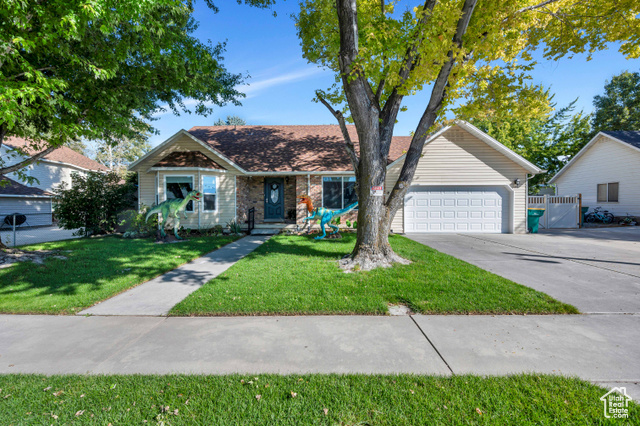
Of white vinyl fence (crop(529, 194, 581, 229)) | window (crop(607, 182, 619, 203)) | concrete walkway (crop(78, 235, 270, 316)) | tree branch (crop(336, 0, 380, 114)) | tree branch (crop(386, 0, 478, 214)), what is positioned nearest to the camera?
concrete walkway (crop(78, 235, 270, 316))

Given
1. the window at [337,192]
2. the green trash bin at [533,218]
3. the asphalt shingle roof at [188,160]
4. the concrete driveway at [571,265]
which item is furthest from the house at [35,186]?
the green trash bin at [533,218]

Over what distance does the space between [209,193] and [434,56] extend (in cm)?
1069

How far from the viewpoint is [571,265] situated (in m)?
6.72

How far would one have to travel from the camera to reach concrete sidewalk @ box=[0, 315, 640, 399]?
2773 mm

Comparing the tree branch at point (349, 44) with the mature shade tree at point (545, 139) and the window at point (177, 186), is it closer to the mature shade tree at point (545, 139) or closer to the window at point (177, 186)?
the window at point (177, 186)

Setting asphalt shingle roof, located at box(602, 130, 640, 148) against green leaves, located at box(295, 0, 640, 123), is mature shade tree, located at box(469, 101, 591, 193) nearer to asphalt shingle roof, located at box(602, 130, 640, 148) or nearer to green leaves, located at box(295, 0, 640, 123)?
asphalt shingle roof, located at box(602, 130, 640, 148)

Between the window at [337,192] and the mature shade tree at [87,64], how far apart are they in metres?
6.30

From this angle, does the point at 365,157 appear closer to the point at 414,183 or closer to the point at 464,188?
the point at 414,183

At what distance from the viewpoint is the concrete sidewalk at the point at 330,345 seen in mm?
2773

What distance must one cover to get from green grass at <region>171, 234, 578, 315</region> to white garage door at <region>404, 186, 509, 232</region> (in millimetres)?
6454

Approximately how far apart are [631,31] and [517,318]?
7.91m

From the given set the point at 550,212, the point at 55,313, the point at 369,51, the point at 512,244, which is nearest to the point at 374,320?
the point at 55,313

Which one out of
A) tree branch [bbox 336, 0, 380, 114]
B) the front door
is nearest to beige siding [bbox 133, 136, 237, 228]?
the front door

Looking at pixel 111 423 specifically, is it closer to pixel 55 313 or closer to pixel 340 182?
pixel 55 313
